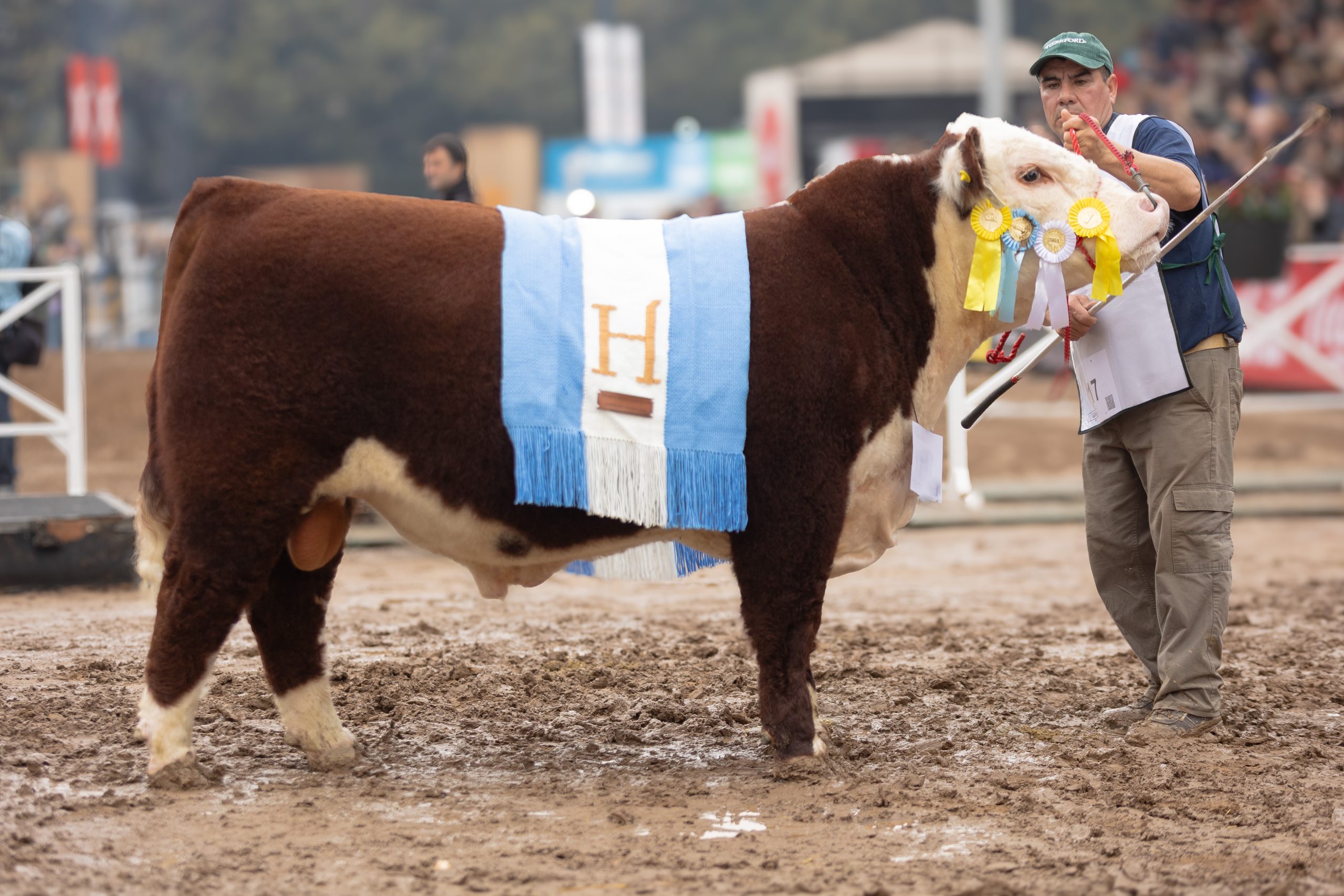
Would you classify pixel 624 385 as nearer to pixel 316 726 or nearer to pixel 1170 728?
pixel 316 726

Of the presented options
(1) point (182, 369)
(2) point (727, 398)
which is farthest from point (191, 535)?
(2) point (727, 398)

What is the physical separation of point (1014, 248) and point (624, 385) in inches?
48.2

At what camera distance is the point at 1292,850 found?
12.3 ft

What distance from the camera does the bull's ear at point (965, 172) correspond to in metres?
4.44

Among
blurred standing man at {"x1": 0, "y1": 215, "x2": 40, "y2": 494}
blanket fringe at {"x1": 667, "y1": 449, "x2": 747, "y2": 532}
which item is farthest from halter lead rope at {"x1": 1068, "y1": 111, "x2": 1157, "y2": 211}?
blurred standing man at {"x1": 0, "y1": 215, "x2": 40, "y2": 494}

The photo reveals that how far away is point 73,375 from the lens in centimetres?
853

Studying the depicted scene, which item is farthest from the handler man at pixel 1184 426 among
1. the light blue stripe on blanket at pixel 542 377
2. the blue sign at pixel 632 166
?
the blue sign at pixel 632 166

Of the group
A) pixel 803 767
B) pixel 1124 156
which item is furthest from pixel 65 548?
pixel 1124 156

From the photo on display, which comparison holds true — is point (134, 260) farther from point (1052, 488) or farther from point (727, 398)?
point (727, 398)

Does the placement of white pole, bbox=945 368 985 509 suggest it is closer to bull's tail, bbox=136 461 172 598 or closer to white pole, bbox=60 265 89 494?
white pole, bbox=60 265 89 494

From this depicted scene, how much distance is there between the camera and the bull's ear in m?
4.44

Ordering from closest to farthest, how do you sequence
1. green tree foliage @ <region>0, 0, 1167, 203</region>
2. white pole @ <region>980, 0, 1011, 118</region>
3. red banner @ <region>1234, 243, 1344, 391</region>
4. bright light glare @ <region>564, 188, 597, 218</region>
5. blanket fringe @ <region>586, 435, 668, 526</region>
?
blanket fringe @ <region>586, 435, 668, 526</region>, bright light glare @ <region>564, 188, 597, 218</region>, red banner @ <region>1234, 243, 1344, 391</region>, white pole @ <region>980, 0, 1011, 118</region>, green tree foliage @ <region>0, 0, 1167, 203</region>

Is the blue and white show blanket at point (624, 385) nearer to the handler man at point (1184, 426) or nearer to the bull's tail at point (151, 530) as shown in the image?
the bull's tail at point (151, 530)

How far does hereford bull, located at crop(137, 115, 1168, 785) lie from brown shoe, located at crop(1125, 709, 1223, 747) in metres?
1.02
